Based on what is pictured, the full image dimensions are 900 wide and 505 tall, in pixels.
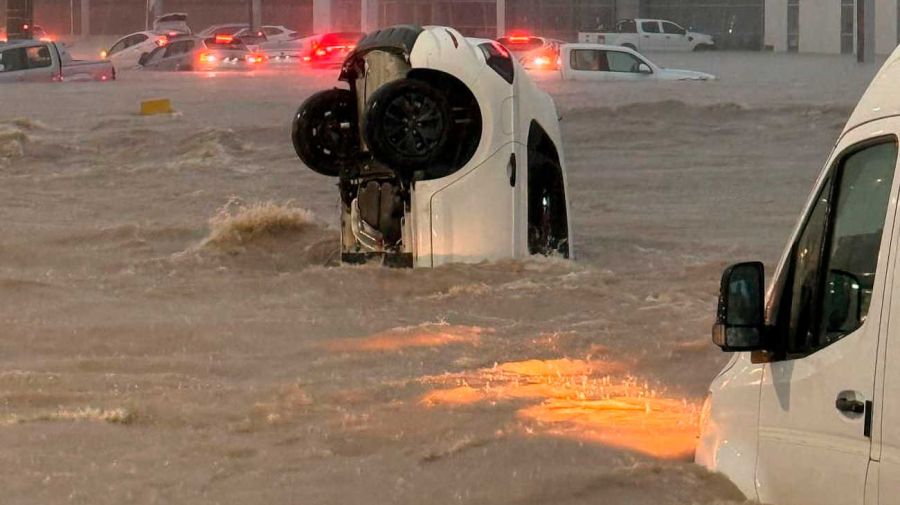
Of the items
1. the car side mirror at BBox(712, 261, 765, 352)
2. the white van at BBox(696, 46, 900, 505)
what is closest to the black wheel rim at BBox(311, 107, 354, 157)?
the white van at BBox(696, 46, 900, 505)

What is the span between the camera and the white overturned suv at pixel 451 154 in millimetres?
10047

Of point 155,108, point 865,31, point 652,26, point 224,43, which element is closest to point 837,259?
point 155,108

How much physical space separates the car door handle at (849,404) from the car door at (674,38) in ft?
161

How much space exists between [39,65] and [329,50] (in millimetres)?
11980

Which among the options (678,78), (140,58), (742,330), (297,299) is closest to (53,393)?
(297,299)

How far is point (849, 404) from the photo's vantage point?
3.71 metres

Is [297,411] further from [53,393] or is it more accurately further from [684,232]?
[684,232]

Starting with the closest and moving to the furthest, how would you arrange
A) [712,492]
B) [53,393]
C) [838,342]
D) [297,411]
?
[838,342] → [712,492] → [297,411] → [53,393]

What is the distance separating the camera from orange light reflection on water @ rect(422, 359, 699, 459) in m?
6.40

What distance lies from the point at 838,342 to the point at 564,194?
687 cm

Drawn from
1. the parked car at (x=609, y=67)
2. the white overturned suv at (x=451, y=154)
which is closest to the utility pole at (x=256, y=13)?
the parked car at (x=609, y=67)

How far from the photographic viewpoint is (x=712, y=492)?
15.8 ft

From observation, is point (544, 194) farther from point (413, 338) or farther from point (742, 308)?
point (742, 308)

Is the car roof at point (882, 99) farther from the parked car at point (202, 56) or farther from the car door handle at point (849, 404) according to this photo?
the parked car at point (202, 56)
